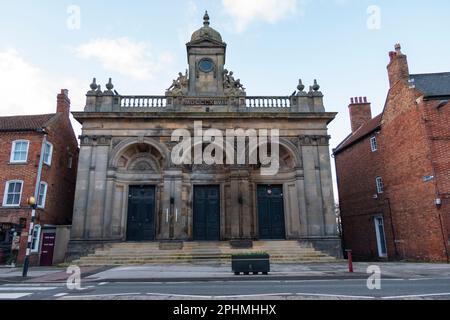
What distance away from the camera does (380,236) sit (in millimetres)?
24203

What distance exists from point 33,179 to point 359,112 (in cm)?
2825

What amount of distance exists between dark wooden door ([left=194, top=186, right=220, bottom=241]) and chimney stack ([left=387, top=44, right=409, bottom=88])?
1489 cm

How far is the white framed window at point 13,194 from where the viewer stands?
20.5 meters

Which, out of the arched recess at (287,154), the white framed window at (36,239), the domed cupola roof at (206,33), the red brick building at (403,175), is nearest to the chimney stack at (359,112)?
the red brick building at (403,175)

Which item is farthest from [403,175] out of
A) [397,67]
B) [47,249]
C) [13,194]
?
[13,194]

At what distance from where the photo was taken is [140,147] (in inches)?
915

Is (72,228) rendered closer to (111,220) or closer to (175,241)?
(111,220)

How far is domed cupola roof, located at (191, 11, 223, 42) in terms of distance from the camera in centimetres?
2619

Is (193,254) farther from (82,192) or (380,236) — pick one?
(380,236)

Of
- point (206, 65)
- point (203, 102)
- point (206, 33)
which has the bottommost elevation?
point (203, 102)

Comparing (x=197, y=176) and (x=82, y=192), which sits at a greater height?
(x=197, y=176)

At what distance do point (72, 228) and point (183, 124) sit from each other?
10.0 m

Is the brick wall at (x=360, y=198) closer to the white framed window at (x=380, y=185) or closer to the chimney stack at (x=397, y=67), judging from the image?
the white framed window at (x=380, y=185)

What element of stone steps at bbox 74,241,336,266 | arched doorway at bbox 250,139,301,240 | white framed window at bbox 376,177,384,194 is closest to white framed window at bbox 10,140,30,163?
stone steps at bbox 74,241,336,266
